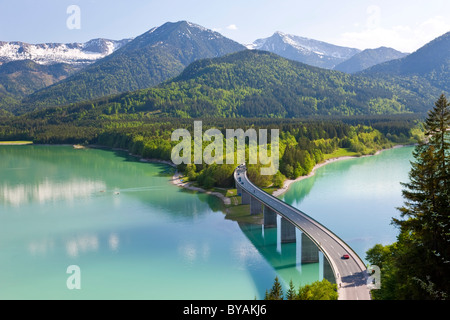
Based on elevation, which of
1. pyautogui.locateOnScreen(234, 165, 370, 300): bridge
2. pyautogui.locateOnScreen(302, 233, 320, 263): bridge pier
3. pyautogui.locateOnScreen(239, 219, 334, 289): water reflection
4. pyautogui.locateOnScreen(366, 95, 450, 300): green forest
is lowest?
pyautogui.locateOnScreen(239, 219, 334, 289): water reflection

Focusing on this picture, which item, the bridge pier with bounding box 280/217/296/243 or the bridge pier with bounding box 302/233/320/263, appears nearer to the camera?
the bridge pier with bounding box 302/233/320/263

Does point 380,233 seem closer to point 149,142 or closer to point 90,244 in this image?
point 90,244

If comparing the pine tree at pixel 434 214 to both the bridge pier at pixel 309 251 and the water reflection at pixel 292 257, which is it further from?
the bridge pier at pixel 309 251

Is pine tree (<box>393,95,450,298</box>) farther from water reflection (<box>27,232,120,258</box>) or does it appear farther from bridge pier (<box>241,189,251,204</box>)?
bridge pier (<box>241,189,251,204</box>)

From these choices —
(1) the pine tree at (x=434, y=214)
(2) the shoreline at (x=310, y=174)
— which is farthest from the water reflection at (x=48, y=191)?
(1) the pine tree at (x=434, y=214)

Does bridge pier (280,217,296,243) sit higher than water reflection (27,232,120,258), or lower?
higher

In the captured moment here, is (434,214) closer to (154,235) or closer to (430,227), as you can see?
(430,227)

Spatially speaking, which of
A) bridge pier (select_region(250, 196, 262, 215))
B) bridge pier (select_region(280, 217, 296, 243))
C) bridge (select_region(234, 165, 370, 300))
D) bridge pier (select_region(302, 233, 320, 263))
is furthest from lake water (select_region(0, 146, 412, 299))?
bridge pier (select_region(250, 196, 262, 215))
